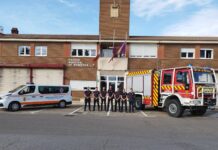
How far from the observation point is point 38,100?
19672 mm

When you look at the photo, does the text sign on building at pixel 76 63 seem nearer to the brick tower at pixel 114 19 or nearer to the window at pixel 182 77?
the brick tower at pixel 114 19

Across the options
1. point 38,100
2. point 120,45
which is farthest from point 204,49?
point 38,100

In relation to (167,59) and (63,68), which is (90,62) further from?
(167,59)

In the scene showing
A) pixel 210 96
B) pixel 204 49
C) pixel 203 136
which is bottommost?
pixel 203 136

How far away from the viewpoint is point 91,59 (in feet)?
98.7

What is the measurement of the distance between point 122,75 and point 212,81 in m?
14.3

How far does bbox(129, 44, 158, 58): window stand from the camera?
1180 inches

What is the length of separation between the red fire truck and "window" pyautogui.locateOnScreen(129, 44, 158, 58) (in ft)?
37.2

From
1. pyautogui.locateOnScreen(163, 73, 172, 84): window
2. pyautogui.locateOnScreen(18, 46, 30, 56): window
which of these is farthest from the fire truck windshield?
pyautogui.locateOnScreen(18, 46, 30, 56): window

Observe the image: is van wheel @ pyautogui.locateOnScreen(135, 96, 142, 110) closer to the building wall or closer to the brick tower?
the building wall

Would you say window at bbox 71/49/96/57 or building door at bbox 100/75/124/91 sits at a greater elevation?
window at bbox 71/49/96/57

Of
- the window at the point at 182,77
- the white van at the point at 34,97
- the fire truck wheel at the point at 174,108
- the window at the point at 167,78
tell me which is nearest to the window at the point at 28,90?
the white van at the point at 34,97

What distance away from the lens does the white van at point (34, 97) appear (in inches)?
723

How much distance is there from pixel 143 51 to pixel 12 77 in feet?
45.8
